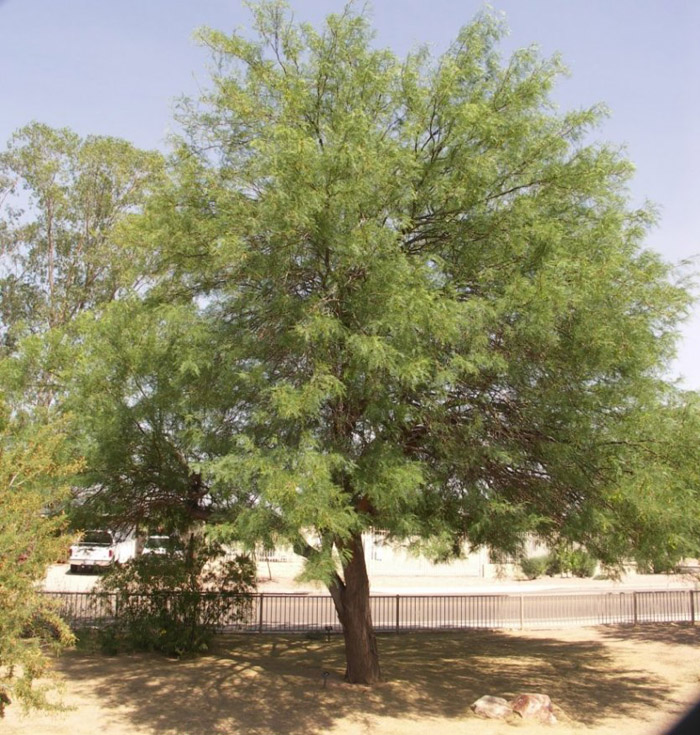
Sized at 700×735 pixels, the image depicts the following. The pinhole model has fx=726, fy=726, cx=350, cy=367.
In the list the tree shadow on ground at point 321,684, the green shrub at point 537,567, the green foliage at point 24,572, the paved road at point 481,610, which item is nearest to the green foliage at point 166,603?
the tree shadow on ground at point 321,684

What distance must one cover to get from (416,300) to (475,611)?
18.3 metres

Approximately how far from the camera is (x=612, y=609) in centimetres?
2561

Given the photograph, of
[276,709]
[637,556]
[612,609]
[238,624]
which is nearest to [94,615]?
[238,624]

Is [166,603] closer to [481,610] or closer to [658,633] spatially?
[481,610]

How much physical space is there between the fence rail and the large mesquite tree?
36.8ft

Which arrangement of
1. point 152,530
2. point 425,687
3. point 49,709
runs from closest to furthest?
point 49,709, point 425,687, point 152,530

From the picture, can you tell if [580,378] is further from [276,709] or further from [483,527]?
[276,709]

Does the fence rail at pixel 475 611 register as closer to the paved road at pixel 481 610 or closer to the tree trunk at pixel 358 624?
the paved road at pixel 481 610

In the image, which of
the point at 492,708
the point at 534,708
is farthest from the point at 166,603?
the point at 534,708

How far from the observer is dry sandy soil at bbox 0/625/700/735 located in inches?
409

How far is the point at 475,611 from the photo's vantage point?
2428cm

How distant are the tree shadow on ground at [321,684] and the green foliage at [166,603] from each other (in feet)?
1.49

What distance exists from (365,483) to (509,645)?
12.4m

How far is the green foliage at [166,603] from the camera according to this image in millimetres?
15859
